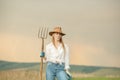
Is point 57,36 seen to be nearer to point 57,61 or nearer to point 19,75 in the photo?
point 57,61

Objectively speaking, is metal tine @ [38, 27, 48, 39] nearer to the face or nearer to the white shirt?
the face

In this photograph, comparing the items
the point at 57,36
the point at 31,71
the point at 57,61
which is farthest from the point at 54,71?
the point at 31,71

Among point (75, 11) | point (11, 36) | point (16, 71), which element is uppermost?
point (75, 11)

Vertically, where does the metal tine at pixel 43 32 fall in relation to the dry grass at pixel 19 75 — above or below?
above

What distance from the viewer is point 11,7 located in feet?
19.1

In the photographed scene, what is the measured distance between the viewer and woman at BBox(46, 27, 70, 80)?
436 cm

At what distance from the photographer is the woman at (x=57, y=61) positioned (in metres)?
4.36

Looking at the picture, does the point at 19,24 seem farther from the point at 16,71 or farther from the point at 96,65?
the point at 96,65

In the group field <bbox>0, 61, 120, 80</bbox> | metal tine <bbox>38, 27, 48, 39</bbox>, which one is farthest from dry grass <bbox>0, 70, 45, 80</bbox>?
metal tine <bbox>38, 27, 48, 39</bbox>

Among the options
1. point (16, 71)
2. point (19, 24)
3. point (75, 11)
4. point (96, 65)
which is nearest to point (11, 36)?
point (19, 24)

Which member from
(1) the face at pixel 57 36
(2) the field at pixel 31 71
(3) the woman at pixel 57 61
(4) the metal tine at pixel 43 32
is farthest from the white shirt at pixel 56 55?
(2) the field at pixel 31 71

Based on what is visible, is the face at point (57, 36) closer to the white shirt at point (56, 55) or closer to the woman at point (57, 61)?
the woman at point (57, 61)

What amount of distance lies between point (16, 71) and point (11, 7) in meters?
1.09

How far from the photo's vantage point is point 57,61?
14.4ft
